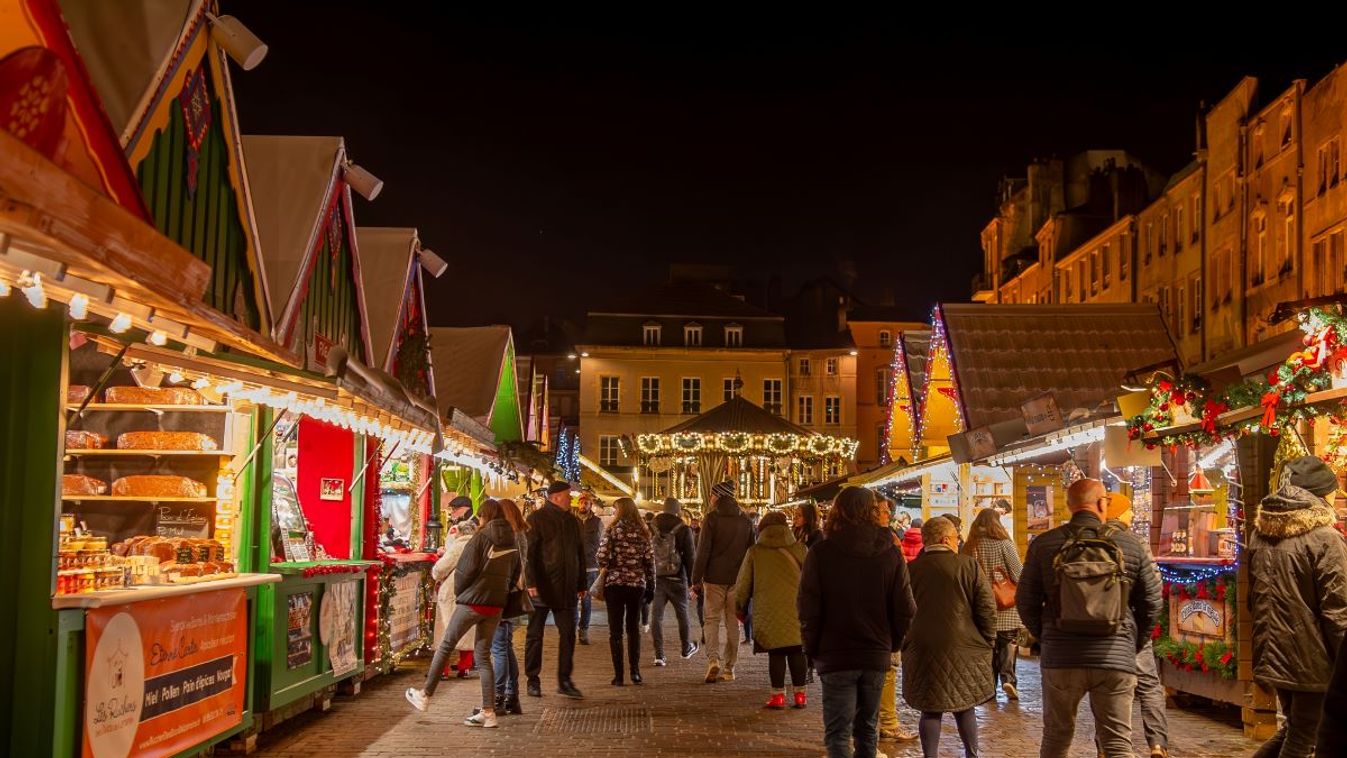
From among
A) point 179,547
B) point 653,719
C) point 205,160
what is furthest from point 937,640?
point 205,160

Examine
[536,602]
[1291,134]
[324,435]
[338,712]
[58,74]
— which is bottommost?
[338,712]

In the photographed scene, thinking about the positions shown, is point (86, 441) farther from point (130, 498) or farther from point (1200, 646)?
point (1200, 646)

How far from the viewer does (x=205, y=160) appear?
1212 cm

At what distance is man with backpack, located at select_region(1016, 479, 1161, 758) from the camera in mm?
7824

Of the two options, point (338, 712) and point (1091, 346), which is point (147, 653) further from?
point (1091, 346)

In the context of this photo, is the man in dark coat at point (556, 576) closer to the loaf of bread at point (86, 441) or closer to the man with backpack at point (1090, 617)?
the loaf of bread at point (86, 441)

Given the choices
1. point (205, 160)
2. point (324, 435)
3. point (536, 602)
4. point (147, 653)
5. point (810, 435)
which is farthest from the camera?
point (810, 435)

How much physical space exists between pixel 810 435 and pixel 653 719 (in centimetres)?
2241

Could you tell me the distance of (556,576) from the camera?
1391 cm

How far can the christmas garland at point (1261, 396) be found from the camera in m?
9.70

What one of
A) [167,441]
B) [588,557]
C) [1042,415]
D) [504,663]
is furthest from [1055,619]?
[588,557]

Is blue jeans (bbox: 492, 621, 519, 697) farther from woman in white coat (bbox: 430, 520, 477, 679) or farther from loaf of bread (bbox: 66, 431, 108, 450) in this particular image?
loaf of bread (bbox: 66, 431, 108, 450)

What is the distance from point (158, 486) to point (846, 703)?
5.98 meters

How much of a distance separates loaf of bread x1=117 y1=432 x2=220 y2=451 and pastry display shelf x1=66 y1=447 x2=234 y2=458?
0.03 m
